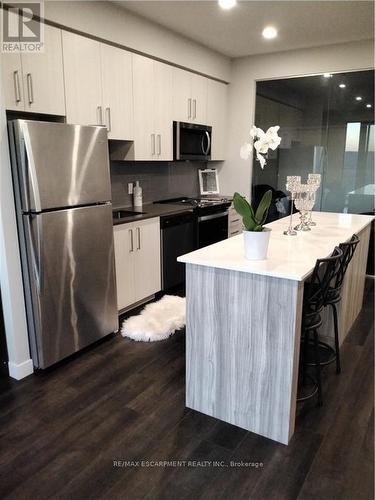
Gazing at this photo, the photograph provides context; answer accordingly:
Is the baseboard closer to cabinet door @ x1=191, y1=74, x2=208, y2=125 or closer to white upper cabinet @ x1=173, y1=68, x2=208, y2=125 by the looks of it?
white upper cabinet @ x1=173, y1=68, x2=208, y2=125

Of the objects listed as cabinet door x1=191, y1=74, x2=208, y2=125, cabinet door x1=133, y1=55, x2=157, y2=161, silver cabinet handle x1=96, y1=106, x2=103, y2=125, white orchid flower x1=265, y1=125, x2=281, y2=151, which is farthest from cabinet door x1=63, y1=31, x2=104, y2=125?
white orchid flower x1=265, y1=125, x2=281, y2=151

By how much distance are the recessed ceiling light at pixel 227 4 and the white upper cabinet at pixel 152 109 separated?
878 millimetres

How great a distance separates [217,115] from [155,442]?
13.5 feet

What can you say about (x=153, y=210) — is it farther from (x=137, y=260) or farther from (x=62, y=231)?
(x=62, y=231)

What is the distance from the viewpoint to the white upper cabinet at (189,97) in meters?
4.20

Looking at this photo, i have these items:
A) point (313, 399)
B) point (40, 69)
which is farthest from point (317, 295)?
point (40, 69)

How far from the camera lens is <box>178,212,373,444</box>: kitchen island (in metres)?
1.87

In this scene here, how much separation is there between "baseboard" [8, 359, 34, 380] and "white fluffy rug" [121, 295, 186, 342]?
32.4 inches

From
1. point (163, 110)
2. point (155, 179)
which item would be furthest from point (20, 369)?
point (163, 110)

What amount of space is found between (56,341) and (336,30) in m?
3.95

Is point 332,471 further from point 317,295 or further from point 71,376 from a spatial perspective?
point 71,376

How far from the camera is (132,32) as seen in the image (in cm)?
348

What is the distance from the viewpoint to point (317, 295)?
7.06 feet

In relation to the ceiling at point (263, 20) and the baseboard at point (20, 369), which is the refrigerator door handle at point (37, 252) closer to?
the baseboard at point (20, 369)
